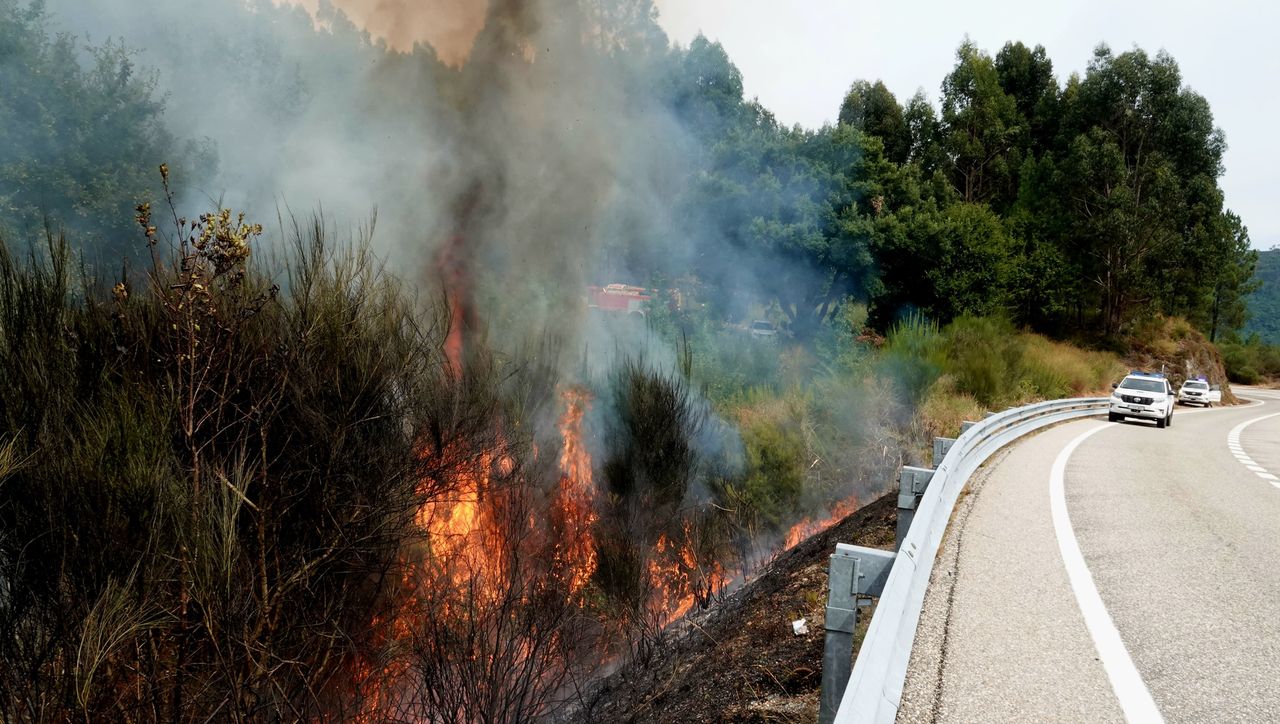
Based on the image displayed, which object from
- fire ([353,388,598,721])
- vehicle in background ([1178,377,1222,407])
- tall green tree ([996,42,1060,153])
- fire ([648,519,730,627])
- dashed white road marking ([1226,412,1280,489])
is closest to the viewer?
dashed white road marking ([1226,412,1280,489])

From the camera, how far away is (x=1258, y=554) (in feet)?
17.0

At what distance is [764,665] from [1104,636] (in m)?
1.96

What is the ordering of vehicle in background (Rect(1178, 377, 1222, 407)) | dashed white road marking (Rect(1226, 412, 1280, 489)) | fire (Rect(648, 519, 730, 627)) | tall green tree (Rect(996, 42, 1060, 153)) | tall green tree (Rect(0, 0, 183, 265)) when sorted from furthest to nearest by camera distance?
tall green tree (Rect(996, 42, 1060, 153))
vehicle in background (Rect(1178, 377, 1222, 407))
fire (Rect(648, 519, 730, 627))
tall green tree (Rect(0, 0, 183, 265))
dashed white road marking (Rect(1226, 412, 1280, 489))

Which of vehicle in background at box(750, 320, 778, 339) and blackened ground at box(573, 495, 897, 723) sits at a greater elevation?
vehicle in background at box(750, 320, 778, 339)

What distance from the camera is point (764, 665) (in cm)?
473

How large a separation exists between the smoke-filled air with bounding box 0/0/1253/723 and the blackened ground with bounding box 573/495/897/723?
0.22ft

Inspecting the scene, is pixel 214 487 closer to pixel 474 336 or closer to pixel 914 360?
pixel 474 336

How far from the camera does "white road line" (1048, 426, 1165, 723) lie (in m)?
2.85

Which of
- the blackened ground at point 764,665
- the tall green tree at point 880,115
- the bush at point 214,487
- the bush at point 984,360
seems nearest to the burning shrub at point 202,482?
the bush at point 214,487

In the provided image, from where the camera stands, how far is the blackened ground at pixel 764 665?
166 inches

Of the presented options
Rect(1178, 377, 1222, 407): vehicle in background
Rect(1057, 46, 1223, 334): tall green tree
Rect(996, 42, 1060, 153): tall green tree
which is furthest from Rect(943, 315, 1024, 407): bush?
Rect(996, 42, 1060, 153): tall green tree

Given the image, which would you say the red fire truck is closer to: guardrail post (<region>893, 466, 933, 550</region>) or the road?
the road

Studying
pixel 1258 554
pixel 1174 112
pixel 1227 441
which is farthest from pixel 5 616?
pixel 1174 112

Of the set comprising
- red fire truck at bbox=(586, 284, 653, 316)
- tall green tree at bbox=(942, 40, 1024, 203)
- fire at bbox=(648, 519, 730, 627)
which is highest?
tall green tree at bbox=(942, 40, 1024, 203)
